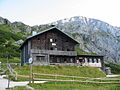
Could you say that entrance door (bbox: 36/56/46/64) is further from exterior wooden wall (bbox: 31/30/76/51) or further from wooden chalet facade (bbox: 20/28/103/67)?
exterior wooden wall (bbox: 31/30/76/51)

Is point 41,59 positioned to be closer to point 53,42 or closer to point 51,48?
point 51,48

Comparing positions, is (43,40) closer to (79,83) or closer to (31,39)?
(31,39)

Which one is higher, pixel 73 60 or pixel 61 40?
pixel 61 40

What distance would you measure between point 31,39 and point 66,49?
8.50 m

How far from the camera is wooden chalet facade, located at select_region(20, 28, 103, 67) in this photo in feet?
132

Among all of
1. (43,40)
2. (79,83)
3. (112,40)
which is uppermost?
(112,40)

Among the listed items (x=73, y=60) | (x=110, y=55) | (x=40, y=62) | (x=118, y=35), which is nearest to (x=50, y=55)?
(x=40, y=62)

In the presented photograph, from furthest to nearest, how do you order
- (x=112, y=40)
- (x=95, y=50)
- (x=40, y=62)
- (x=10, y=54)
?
1. (x=112, y=40)
2. (x=95, y=50)
3. (x=10, y=54)
4. (x=40, y=62)

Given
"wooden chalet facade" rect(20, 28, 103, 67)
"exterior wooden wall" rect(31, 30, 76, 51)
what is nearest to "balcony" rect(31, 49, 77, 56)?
"wooden chalet facade" rect(20, 28, 103, 67)

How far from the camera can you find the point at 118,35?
19400 cm

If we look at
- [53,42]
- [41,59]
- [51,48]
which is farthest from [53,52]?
[41,59]

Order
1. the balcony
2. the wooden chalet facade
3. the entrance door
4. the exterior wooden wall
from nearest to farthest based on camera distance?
the balcony, the entrance door, the wooden chalet facade, the exterior wooden wall

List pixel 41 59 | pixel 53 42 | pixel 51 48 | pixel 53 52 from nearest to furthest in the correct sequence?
pixel 41 59 → pixel 53 52 → pixel 51 48 → pixel 53 42

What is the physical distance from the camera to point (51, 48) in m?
42.2
